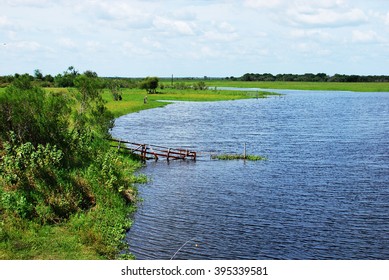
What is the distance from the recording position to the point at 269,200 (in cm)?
3875

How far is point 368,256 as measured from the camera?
2781 cm

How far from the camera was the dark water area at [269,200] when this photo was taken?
28922 mm

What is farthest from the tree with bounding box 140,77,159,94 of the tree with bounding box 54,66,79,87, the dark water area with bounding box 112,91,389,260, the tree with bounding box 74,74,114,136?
the tree with bounding box 74,74,114,136

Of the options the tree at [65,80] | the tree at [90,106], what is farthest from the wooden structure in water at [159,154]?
the tree at [65,80]

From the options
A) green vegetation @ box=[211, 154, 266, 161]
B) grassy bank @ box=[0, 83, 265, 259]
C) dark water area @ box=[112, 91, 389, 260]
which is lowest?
dark water area @ box=[112, 91, 389, 260]

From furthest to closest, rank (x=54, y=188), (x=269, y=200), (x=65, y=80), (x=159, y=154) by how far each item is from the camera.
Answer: (x=65, y=80) → (x=159, y=154) → (x=269, y=200) → (x=54, y=188)

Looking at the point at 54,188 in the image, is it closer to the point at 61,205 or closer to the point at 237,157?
the point at 61,205

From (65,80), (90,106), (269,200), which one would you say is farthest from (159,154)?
(65,80)

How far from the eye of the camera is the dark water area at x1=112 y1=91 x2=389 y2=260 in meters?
28.9

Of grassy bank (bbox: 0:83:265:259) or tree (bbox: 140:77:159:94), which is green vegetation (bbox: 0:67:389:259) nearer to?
grassy bank (bbox: 0:83:265:259)

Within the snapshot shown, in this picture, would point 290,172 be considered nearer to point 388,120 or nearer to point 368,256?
point 368,256

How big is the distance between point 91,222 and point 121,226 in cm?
202

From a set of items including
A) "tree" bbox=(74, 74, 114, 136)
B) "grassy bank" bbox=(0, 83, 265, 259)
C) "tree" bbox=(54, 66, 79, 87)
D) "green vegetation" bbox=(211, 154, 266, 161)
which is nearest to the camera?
"grassy bank" bbox=(0, 83, 265, 259)
